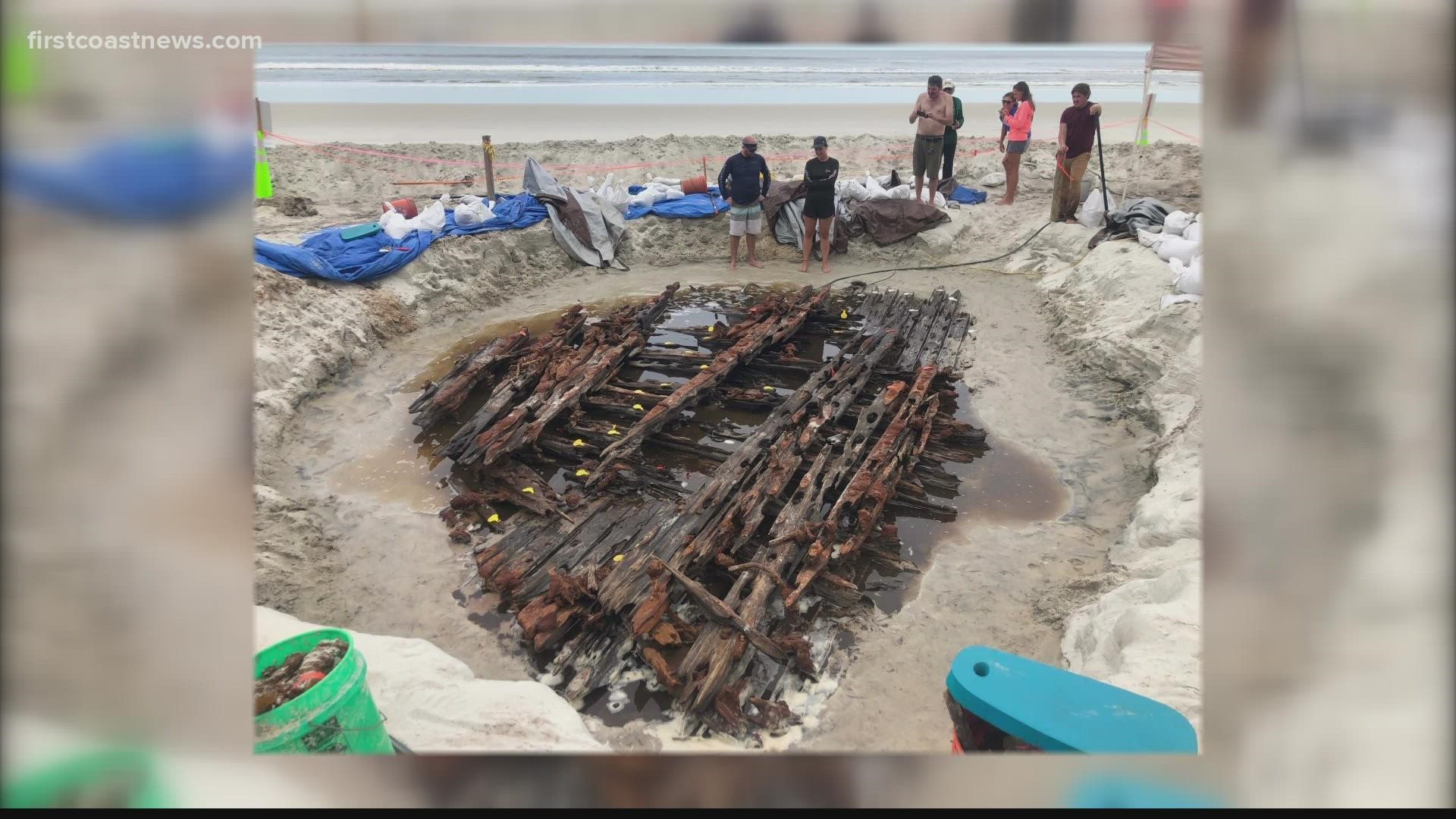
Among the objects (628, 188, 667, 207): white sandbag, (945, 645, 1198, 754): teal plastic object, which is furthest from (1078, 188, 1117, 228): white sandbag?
(945, 645, 1198, 754): teal plastic object

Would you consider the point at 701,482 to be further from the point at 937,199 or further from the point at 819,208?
the point at 937,199

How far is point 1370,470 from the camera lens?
38.4 inches

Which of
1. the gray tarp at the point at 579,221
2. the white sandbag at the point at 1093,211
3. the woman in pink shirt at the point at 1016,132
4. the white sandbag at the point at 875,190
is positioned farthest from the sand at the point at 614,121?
the white sandbag at the point at 1093,211

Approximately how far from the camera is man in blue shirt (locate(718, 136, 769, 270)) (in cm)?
1156

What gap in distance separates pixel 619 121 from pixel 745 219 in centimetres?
1125

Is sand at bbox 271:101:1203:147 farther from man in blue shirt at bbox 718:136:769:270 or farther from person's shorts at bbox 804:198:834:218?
person's shorts at bbox 804:198:834:218

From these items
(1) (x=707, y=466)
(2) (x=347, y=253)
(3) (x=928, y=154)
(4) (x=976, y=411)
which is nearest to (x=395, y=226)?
(2) (x=347, y=253)

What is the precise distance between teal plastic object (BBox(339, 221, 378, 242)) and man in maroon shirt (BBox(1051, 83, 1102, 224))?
9900 millimetres

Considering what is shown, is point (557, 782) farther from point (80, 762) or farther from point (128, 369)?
point (128, 369)

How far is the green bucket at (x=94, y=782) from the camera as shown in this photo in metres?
0.88

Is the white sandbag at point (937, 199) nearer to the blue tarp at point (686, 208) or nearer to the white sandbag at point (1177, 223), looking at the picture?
the blue tarp at point (686, 208)

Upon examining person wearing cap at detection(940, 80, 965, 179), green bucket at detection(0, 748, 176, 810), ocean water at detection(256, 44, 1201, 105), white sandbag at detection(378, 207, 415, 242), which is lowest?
green bucket at detection(0, 748, 176, 810)

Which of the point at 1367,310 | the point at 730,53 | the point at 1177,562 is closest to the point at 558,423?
the point at 1177,562

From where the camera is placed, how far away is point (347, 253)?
10.0 metres
